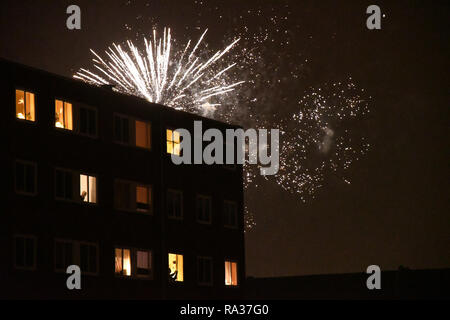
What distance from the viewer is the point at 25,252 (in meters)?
51.1

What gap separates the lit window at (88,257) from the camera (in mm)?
54938

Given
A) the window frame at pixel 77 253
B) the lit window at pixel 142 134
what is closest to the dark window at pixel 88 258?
the window frame at pixel 77 253

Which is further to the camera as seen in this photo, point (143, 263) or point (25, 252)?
point (143, 263)

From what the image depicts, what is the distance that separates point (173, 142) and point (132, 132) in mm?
4399

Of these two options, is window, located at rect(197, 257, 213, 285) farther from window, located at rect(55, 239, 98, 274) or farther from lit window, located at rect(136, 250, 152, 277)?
window, located at rect(55, 239, 98, 274)

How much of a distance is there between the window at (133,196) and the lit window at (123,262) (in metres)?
2.66

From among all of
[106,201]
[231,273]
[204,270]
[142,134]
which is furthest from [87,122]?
[231,273]

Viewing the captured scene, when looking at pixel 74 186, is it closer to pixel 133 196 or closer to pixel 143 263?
pixel 133 196

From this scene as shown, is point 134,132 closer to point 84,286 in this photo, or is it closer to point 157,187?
point 157,187

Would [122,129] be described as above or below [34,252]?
above

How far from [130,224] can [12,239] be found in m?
10.2

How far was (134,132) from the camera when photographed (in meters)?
60.3

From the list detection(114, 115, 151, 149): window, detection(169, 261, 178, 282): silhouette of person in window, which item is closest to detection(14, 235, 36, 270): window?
detection(114, 115, 151, 149): window

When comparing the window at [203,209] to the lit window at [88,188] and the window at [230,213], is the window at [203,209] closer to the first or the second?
the window at [230,213]
